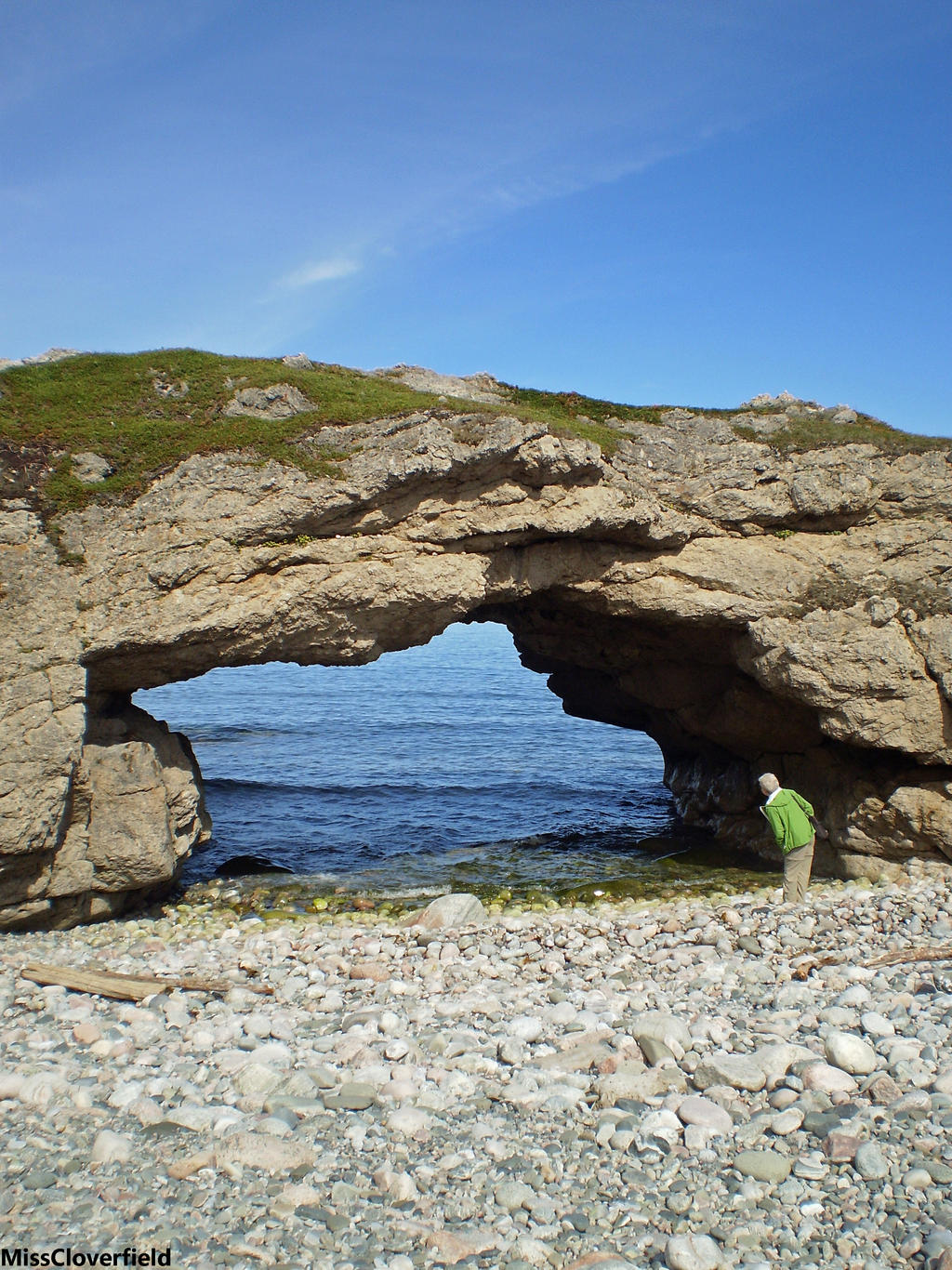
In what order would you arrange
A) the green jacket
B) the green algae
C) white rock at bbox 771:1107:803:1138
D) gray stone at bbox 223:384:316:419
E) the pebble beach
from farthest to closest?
1. the green algae
2. gray stone at bbox 223:384:316:419
3. the green jacket
4. white rock at bbox 771:1107:803:1138
5. the pebble beach

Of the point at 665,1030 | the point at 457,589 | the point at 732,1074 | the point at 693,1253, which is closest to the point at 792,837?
the point at 665,1030

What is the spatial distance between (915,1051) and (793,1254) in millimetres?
3067

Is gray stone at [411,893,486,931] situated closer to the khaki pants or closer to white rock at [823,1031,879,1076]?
the khaki pants

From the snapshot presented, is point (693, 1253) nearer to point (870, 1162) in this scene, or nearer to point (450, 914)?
point (870, 1162)

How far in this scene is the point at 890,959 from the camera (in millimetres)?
10539

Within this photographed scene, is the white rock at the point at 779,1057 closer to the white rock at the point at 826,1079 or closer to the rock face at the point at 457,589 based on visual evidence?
the white rock at the point at 826,1079

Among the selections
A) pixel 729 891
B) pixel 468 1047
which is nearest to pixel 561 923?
pixel 729 891

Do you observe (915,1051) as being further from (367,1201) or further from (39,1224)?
(39,1224)

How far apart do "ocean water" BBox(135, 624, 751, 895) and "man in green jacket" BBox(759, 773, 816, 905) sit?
423 cm

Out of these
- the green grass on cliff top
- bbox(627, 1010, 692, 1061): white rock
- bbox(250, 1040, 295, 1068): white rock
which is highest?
the green grass on cliff top

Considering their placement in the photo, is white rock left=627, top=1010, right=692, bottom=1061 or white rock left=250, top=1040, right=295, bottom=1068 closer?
white rock left=250, top=1040, right=295, bottom=1068

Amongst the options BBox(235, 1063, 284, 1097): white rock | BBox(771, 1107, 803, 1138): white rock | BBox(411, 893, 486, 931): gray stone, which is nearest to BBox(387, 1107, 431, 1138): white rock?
BBox(235, 1063, 284, 1097): white rock

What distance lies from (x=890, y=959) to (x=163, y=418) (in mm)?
13789

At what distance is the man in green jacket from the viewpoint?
47.5 ft
